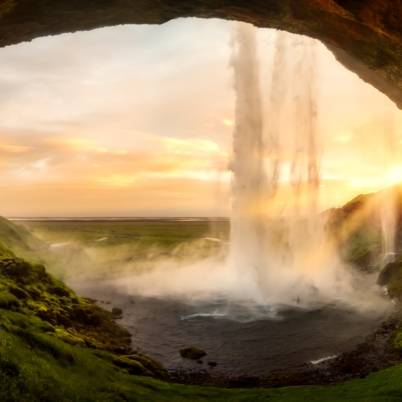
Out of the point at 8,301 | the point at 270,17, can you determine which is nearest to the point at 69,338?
the point at 8,301

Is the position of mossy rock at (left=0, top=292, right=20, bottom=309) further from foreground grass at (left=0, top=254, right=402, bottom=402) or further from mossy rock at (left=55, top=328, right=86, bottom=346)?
mossy rock at (left=55, top=328, right=86, bottom=346)

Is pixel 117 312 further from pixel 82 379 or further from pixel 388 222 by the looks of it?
pixel 388 222

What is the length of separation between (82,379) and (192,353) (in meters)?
16.6

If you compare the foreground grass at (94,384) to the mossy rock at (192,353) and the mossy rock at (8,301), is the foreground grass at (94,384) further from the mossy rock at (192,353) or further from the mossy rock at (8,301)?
the mossy rock at (192,353)

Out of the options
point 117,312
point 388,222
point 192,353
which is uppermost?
point 388,222

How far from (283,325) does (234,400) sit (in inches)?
989

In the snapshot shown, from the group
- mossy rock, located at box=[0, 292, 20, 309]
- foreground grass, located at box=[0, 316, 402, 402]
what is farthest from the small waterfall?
mossy rock, located at box=[0, 292, 20, 309]

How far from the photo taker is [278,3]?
20.6 metres

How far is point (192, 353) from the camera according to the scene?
43125mm

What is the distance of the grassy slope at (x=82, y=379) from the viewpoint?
24.6 metres

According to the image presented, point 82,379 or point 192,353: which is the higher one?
point 82,379

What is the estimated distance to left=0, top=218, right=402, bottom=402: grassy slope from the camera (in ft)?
80.8

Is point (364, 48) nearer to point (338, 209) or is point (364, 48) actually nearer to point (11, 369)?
point (11, 369)

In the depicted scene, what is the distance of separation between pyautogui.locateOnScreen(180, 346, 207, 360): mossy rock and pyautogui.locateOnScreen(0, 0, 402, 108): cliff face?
3197 cm
